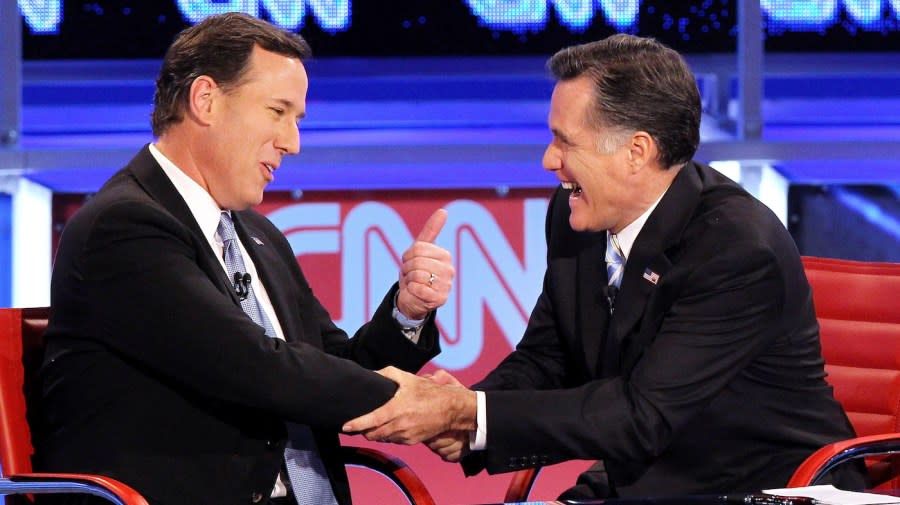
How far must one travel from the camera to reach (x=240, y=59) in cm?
239

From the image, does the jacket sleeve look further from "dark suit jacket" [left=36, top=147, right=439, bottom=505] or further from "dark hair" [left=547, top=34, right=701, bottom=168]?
"dark hair" [left=547, top=34, right=701, bottom=168]

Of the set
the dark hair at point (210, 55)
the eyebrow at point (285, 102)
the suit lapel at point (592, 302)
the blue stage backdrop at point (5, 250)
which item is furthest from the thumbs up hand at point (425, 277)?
the blue stage backdrop at point (5, 250)

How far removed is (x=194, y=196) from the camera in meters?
2.39

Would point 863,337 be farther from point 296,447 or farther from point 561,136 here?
point 296,447

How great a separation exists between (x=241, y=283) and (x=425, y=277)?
38 centimetres

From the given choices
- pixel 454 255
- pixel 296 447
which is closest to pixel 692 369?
pixel 296 447

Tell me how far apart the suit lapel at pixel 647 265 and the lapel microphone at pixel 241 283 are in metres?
0.73

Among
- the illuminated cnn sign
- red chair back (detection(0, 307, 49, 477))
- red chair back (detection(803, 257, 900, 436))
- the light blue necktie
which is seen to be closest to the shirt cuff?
the light blue necktie

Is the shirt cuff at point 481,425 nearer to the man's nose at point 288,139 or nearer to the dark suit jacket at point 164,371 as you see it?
the dark suit jacket at point 164,371

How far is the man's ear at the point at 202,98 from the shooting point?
7.80 ft

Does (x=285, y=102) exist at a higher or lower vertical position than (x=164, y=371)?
higher

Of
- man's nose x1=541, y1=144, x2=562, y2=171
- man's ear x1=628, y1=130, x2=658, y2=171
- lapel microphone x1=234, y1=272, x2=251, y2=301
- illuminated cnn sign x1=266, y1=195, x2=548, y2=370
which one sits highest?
man's ear x1=628, y1=130, x2=658, y2=171

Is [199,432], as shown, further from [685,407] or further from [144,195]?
[685,407]

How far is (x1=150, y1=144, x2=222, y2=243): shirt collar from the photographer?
2.38 meters
